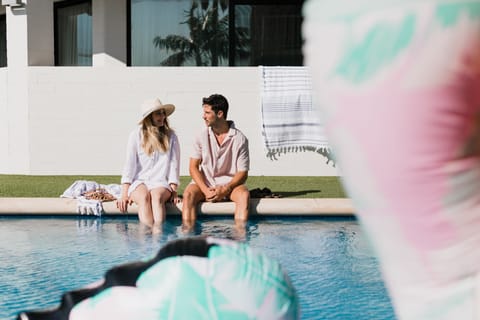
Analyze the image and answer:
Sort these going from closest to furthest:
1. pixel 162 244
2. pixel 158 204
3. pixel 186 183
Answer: pixel 162 244 → pixel 158 204 → pixel 186 183

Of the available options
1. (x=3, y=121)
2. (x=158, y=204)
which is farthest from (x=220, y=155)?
(x=3, y=121)

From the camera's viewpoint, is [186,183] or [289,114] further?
[289,114]

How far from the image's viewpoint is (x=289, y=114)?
415 inches

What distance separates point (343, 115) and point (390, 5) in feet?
0.68

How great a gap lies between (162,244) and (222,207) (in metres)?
1.28

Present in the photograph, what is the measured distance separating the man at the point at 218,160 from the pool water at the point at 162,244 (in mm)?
278

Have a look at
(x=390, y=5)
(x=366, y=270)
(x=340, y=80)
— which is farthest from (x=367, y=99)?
(x=366, y=270)

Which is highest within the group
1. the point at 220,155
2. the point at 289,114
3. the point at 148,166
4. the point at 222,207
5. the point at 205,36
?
the point at 205,36

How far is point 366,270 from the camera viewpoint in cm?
506

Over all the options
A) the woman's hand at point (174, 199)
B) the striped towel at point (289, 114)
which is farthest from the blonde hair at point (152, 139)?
the striped towel at point (289, 114)

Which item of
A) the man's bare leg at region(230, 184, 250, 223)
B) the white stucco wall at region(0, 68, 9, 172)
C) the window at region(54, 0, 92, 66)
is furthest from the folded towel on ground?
the window at region(54, 0, 92, 66)

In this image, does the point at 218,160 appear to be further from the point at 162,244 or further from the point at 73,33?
the point at 73,33

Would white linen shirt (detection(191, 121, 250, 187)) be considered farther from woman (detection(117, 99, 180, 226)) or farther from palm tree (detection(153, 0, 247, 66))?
palm tree (detection(153, 0, 247, 66))

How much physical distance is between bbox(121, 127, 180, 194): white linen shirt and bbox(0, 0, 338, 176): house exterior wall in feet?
12.6
